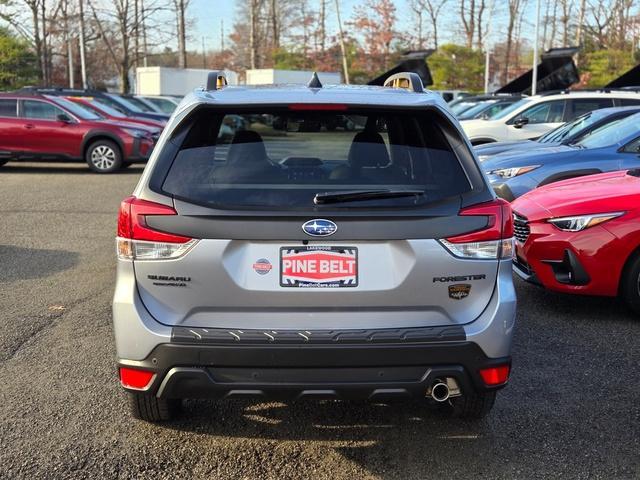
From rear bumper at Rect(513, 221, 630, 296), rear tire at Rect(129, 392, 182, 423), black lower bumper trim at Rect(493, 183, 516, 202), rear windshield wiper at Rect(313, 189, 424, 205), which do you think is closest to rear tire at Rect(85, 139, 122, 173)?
black lower bumper trim at Rect(493, 183, 516, 202)

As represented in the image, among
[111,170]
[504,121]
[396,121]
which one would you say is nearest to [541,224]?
[396,121]

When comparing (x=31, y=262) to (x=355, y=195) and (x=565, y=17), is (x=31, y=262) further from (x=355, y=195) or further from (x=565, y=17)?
(x=565, y=17)

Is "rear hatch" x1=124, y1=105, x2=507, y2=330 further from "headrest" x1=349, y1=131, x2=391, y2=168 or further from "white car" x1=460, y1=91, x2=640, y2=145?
"white car" x1=460, y1=91, x2=640, y2=145

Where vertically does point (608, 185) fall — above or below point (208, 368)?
above

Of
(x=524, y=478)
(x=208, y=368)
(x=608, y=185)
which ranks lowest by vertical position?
(x=524, y=478)

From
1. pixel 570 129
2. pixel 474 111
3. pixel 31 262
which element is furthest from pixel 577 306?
pixel 474 111

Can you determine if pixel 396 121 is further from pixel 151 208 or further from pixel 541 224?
pixel 541 224

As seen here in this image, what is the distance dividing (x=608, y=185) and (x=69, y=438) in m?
4.41

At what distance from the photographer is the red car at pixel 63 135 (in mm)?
15141

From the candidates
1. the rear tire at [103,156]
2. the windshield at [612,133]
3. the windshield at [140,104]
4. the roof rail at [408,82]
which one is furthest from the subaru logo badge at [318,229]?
the windshield at [140,104]

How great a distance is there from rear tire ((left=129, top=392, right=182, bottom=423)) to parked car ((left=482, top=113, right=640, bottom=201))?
16.7 feet

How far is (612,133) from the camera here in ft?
26.8

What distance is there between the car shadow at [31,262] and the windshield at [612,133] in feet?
20.0

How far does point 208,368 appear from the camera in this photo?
2.81 metres
